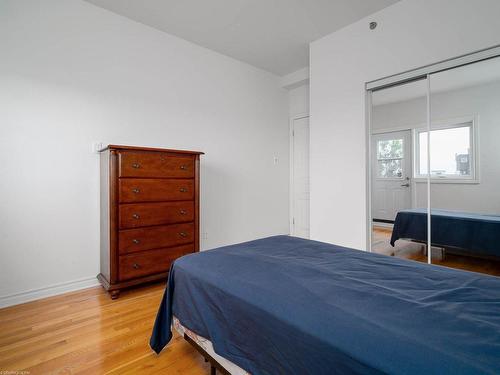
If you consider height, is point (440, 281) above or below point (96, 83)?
below

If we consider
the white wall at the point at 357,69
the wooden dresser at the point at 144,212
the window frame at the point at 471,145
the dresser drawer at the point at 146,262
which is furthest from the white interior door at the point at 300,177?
the dresser drawer at the point at 146,262

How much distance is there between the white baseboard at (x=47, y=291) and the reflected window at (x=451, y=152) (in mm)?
3638

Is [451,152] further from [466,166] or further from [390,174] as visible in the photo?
[390,174]

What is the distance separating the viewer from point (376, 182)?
2.97 meters

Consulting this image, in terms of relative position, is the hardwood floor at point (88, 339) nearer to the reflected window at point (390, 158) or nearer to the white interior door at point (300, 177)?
the reflected window at point (390, 158)

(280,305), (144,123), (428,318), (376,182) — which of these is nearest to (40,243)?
(144,123)

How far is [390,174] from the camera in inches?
115

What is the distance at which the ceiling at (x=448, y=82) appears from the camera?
222 centimetres

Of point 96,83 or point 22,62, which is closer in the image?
point 22,62

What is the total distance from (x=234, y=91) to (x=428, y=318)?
367 cm

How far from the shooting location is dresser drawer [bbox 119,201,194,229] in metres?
2.37

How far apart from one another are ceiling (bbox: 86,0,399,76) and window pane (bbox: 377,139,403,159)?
4.73 ft

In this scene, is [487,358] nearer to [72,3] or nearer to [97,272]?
[97,272]

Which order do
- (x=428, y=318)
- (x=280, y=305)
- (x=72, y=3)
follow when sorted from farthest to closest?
(x=72, y=3), (x=280, y=305), (x=428, y=318)
